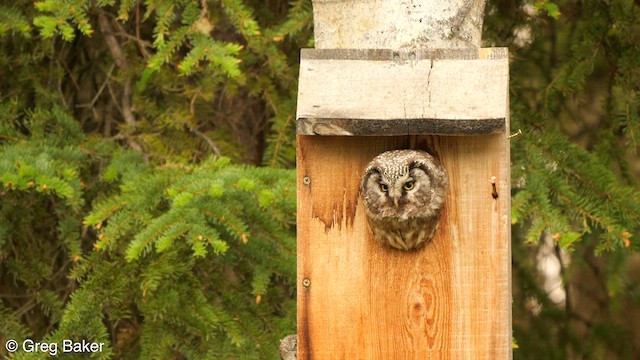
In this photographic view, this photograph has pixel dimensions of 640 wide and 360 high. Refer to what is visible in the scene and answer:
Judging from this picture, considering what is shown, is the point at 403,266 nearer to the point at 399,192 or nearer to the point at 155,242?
the point at 399,192

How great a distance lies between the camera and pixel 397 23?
104 inches

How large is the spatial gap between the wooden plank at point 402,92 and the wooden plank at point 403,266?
13cm

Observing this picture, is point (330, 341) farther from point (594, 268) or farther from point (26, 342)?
point (594, 268)

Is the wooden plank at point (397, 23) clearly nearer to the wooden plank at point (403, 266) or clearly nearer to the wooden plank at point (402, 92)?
the wooden plank at point (402, 92)

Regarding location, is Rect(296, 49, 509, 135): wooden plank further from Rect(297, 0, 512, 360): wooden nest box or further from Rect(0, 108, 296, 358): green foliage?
Rect(0, 108, 296, 358): green foliage

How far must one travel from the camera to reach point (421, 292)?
2.57m

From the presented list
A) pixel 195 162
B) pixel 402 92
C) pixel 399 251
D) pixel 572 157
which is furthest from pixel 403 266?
pixel 195 162

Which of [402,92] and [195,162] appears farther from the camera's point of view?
[195,162]

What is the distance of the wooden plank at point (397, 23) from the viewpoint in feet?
8.59

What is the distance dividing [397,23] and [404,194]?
46 centimetres

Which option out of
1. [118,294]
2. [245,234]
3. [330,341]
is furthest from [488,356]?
[118,294]

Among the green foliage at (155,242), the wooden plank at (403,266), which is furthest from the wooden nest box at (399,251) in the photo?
the green foliage at (155,242)

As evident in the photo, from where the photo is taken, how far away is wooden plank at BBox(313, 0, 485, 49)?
2.62 m

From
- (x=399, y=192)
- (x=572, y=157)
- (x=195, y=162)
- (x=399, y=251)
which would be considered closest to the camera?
(x=399, y=192)
